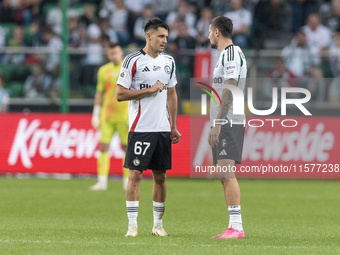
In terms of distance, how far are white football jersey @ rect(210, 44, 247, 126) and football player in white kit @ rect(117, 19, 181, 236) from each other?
59 centimetres

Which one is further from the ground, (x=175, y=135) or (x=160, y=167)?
(x=175, y=135)

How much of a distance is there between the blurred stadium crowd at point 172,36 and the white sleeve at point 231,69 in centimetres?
965

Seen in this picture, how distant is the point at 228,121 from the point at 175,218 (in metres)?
2.86

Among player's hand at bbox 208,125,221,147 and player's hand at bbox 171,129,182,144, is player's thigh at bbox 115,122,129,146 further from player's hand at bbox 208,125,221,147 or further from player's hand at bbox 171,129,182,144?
player's hand at bbox 208,125,221,147

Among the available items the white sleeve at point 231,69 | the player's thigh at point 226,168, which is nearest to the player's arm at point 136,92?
the white sleeve at point 231,69

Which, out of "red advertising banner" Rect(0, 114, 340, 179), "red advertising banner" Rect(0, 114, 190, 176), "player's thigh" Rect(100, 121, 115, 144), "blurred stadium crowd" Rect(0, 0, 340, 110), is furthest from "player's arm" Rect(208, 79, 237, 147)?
"blurred stadium crowd" Rect(0, 0, 340, 110)

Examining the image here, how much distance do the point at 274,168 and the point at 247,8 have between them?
6985 millimetres

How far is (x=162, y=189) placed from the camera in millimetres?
8969

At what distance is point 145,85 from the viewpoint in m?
8.80

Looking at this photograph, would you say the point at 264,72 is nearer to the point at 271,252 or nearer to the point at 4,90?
the point at 4,90

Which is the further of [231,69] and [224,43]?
[224,43]

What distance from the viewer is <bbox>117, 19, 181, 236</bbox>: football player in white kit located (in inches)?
342

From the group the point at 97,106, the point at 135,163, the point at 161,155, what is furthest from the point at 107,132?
the point at 135,163

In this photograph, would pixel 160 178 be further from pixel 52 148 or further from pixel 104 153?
pixel 52 148
